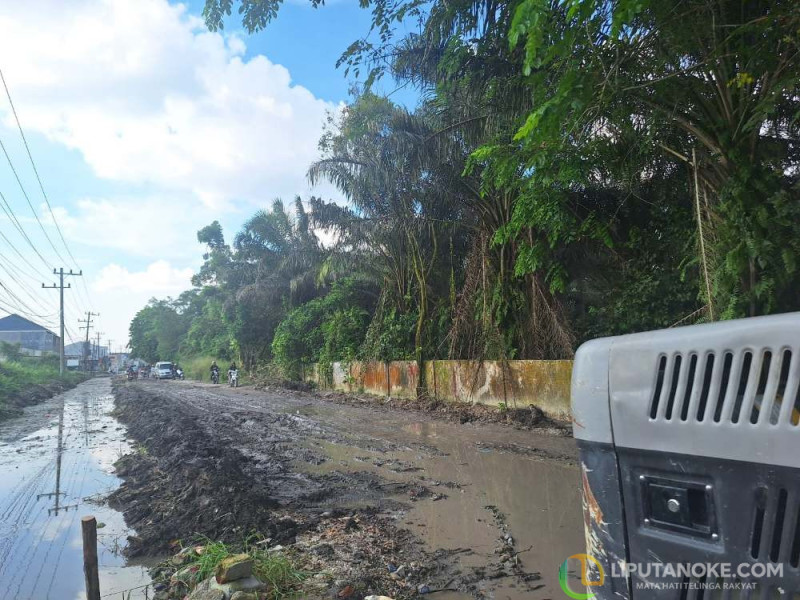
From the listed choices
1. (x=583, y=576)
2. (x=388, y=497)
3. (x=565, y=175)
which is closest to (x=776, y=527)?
(x=583, y=576)

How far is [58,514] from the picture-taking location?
22.5 feet

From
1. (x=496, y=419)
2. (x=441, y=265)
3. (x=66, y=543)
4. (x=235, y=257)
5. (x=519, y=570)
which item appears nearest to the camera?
(x=519, y=570)

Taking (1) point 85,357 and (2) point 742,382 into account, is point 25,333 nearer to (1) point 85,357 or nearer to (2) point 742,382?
(1) point 85,357

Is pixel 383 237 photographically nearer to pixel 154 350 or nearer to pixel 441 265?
pixel 441 265

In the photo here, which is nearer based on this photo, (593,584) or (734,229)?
(593,584)

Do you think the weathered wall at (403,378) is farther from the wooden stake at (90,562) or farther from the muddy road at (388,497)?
the wooden stake at (90,562)

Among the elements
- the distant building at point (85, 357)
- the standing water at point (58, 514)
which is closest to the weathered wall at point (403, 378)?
the standing water at point (58, 514)

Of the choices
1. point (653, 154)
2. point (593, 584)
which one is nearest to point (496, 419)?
point (653, 154)

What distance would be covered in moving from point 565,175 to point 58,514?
9.01 meters

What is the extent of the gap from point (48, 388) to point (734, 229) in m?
33.8

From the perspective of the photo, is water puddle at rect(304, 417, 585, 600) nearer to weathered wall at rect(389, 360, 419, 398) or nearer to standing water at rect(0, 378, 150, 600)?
standing water at rect(0, 378, 150, 600)

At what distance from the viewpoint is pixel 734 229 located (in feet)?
25.3

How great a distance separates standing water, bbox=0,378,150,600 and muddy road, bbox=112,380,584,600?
1.14ft

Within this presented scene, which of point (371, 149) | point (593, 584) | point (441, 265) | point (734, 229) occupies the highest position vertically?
point (371, 149)
